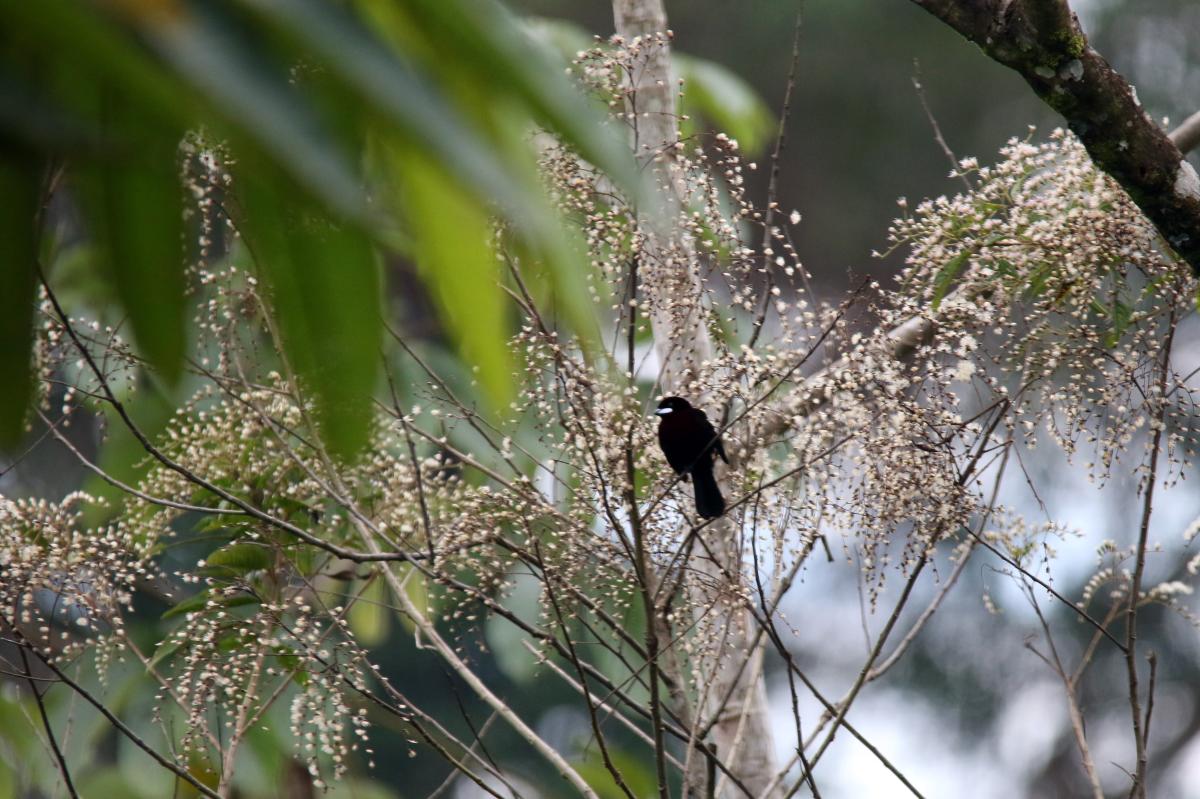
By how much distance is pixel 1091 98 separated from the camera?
1951mm

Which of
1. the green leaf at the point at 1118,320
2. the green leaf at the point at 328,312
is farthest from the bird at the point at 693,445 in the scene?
the green leaf at the point at 328,312

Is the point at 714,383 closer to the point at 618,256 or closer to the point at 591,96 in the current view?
the point at 618,256

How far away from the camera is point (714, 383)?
1908mm

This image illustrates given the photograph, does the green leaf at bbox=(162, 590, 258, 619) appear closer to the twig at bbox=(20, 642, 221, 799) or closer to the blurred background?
the twig at bbox=(20, 642, 221, 799)

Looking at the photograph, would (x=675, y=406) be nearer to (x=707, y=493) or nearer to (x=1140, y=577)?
(x=707, y=493)

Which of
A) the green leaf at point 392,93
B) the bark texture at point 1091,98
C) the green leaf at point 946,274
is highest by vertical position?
the bark texture at point 1091,98

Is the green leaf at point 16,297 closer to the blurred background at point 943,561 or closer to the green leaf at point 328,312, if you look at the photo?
the green leaf at point 328,312

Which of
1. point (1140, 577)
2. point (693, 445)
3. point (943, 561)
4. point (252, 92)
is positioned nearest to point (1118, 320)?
point (1140, 577)

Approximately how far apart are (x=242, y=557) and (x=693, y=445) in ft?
2.94

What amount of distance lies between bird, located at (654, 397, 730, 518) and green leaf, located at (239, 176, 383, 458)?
5.77 feet

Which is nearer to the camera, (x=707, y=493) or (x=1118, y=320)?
(x=1118, y=320)

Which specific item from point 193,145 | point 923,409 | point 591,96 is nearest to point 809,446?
point 923,409

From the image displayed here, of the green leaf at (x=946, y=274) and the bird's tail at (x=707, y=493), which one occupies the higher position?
the green leaf at (x=946, y=274)

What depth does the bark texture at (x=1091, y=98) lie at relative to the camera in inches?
75.7
